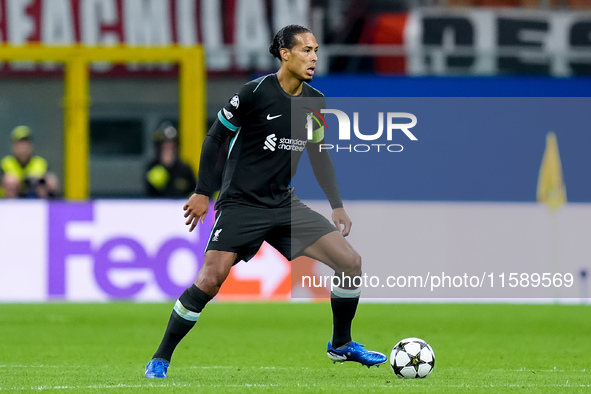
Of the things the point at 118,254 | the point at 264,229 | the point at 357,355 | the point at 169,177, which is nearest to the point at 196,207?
the point at 264,229

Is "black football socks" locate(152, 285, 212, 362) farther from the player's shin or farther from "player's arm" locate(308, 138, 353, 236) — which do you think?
"player's arm" locate(308, 138, 353, 236)

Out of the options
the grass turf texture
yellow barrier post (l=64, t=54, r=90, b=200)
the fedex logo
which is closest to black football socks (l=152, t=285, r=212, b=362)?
the grass turf texture

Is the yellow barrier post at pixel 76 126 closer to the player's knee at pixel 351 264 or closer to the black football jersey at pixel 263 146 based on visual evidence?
the black football jersey at pixel 263 146

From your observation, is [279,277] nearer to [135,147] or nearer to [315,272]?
[315,272]

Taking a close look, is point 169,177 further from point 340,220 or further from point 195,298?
point 195,298

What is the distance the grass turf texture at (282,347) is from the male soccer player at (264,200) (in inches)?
14.6

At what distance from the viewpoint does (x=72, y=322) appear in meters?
11.1

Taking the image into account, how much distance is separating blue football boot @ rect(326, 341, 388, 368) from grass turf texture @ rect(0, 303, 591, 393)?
3.7 inches

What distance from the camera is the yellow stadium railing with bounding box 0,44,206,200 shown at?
46.0 feet

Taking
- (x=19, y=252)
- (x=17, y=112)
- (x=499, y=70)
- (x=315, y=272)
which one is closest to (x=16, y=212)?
(x=19, y=252)

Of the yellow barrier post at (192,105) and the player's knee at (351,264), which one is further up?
the yellow barrier post at (192,105)

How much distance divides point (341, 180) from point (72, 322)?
4065 mm

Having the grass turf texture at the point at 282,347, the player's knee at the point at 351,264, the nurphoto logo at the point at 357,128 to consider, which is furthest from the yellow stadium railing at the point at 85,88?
the player's knee at the point at 351,264

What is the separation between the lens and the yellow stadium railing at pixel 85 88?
14.0 metres
